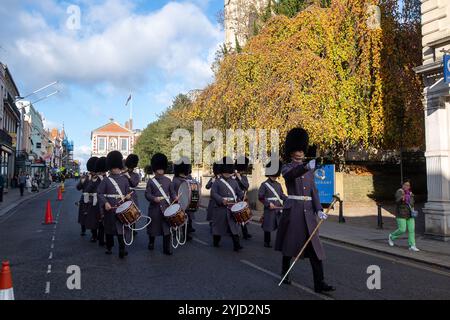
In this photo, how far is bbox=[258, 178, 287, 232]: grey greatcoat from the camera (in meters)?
11.1

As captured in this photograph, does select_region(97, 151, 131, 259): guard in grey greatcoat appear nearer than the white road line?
No

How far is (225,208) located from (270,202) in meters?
1.17

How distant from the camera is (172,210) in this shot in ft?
32.2

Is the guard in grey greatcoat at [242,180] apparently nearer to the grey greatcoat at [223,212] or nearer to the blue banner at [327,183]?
the grey greatcoat at [223,212]

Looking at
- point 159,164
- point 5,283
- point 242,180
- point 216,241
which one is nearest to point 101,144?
point 242,180

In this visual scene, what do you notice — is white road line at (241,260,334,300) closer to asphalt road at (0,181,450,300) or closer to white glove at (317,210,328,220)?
asphalt road at (0,181,450,300)

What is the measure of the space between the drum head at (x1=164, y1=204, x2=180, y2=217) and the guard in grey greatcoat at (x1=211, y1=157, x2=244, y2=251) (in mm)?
1239

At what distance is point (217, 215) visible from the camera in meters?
10.8

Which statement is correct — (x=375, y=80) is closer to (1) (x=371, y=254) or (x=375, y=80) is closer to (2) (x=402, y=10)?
(2) (x=402, y=10)

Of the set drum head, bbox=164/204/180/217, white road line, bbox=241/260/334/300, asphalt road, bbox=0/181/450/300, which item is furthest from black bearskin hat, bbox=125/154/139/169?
white road line, bbox=241/260/334/300

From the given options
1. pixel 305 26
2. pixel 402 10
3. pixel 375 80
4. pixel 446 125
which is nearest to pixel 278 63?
pixel 305 26

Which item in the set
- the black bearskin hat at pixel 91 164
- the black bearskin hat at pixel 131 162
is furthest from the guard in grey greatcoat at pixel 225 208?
the black bearskin hat at pixel 131 162

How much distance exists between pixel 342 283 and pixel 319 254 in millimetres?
1015

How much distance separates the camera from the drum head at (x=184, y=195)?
35.6 ft
